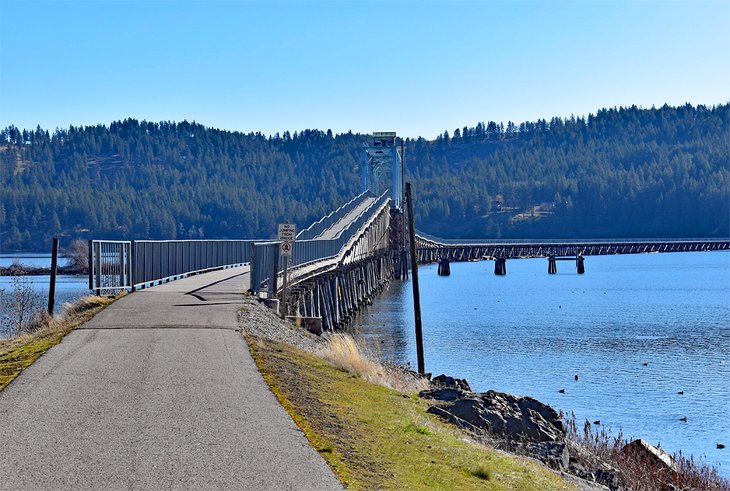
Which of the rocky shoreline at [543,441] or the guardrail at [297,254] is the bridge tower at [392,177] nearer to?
the guardrail at [297,254]

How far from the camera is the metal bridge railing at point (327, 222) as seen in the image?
2940 inches

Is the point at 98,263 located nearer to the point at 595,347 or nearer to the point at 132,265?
the point at 132,265

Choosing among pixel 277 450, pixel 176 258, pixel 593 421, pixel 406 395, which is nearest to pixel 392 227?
pixel 176 258

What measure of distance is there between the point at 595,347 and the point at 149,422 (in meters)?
35.8

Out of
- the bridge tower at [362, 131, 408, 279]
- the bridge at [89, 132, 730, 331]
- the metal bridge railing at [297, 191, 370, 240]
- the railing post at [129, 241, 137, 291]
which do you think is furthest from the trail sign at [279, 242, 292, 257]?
the bridge tower at [362, 131, 408, 279]

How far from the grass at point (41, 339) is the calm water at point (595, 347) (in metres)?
12.2

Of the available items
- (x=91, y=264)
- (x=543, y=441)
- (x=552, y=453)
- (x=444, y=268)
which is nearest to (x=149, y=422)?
(x=552, y=453)

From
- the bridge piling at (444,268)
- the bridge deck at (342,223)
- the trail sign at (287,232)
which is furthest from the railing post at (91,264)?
the bridge piling at (444,268)

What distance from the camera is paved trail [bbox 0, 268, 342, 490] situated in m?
9.39

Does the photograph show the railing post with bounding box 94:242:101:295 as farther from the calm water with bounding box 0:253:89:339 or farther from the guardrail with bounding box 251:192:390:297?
the calm water with bounding box 0:253:89:339

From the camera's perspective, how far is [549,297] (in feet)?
269

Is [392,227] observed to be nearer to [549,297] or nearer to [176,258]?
[549,297]

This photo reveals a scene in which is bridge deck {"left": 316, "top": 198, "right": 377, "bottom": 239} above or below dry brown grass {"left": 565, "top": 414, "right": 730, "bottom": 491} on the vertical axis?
above

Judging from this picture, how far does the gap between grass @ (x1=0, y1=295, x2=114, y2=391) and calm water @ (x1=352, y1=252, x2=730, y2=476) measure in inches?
482
